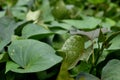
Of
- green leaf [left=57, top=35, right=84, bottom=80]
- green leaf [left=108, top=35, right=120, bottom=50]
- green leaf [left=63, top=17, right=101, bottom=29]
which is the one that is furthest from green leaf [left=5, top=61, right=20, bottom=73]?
green leaf [left=63, top=17, right=101, bottom=29]

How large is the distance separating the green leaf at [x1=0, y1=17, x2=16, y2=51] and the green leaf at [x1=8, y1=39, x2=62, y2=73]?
36 mm

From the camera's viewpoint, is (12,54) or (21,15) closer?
(12,54)

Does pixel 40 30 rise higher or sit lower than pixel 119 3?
higher

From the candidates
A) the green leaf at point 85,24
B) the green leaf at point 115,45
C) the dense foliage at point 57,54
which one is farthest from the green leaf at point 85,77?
the green leaf at point 85,24

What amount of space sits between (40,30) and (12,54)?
0.17 metres

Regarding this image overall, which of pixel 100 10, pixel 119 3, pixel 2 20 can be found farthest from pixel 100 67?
pixel 119 3

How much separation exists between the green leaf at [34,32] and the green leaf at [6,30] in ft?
0.12

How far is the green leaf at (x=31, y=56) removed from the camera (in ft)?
2.29

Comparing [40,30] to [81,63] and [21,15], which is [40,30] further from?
[21,15]

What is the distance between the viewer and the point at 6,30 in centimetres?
87

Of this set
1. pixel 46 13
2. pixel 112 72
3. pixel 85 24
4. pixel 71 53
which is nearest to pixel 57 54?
pixel 71 53

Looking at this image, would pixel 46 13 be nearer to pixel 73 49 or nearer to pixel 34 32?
pixel 34 32

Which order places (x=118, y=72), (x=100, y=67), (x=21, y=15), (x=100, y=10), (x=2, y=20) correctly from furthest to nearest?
(x=100, y=10) → (x=21, y=15) → (x=2, y=20) → (x=100, y=67) → (x=118, y=72)

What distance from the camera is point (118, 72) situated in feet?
2.25
